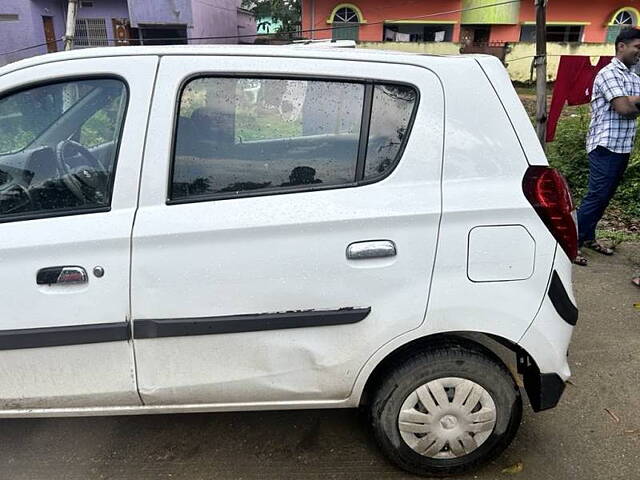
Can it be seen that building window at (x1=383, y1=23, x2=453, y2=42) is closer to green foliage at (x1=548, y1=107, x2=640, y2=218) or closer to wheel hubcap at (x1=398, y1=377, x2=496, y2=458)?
green foliage at (x1=548, y1=107, x2=640, y2=218)

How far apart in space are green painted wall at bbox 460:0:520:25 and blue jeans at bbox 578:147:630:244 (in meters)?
16.1

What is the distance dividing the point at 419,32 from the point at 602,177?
52.2 ft

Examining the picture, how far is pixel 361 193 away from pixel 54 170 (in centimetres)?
115

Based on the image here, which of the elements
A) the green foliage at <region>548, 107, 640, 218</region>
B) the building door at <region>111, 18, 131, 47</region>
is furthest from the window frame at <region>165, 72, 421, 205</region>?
the building door at <region>111, 18, 131, 47</region>

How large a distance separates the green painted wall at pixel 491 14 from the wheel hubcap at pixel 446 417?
A: 61.8 feet

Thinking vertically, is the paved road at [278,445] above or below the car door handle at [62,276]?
below

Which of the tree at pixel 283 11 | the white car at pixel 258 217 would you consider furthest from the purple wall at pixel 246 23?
the white car at pixel 258 217

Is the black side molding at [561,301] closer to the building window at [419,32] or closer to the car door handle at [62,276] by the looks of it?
the car door handle at [62,276]

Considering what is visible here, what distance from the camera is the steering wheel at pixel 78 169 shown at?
6.14 feet

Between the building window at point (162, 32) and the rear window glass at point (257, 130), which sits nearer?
the rear window glass at point (257, 130)

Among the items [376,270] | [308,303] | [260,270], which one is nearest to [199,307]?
[260,270]

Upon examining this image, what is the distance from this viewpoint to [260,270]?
1811 mm

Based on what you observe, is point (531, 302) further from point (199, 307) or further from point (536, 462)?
point (199, 307)

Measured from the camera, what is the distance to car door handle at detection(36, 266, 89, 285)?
5.88ft
